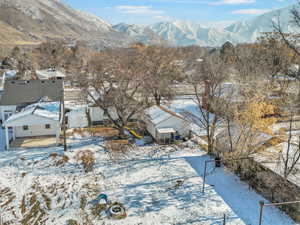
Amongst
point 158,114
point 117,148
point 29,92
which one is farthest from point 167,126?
point 29,92

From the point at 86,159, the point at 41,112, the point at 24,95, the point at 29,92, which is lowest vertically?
the point at 86,159

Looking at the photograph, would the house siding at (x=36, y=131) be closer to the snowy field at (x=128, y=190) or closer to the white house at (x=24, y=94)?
the white house at (x=24, y=94)

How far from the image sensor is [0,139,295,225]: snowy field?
11023mm

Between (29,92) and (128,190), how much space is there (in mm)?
16949

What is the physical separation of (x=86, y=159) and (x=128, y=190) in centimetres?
464

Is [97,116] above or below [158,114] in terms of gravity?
below

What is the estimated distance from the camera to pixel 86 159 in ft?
54.2

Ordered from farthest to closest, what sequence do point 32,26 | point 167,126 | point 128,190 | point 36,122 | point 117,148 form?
point 32,26, point 167,126, point 36,122, point 117,148, point 128,190

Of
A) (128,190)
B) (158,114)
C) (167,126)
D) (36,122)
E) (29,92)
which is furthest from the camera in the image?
(29,92)

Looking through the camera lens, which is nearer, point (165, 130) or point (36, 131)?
point (165, 130)

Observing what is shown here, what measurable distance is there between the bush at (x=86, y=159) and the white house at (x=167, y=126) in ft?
17.6

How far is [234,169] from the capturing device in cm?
1467

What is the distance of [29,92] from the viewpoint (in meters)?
24.7

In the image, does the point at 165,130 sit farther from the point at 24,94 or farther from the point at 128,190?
the point at 24,94
